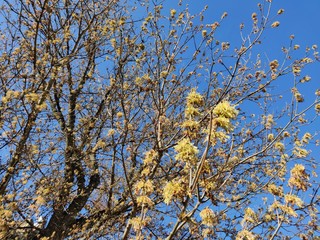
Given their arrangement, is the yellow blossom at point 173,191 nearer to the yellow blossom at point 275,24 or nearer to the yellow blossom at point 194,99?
the yellow blossom at point 194,99

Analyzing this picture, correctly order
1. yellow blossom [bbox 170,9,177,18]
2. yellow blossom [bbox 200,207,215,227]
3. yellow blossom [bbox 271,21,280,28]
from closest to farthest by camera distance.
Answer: yellow blossom [bbox 200,207,215,227] < yellow blossom [bbox 271,21,280,28] < yellow blossom [bbox 170,9,177,18]

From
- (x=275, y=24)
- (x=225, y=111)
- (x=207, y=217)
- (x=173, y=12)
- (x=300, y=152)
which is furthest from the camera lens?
(x=173, y=12)

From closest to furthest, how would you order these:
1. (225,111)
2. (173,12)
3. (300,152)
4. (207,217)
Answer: (225,111), (207,217), (300,152), (173,12)

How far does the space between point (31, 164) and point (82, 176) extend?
2.11m

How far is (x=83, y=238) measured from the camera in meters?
6.23

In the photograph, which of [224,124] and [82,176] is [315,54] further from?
[82,176]

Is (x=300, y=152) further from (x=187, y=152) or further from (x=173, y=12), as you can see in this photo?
(x=173, y=12)

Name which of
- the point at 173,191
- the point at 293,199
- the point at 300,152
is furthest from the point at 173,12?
the point at 173,191

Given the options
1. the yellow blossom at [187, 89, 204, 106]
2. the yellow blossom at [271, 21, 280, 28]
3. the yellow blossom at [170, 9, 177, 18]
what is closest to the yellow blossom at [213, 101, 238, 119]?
the yellow blossom at [187, 89, 204, 106]

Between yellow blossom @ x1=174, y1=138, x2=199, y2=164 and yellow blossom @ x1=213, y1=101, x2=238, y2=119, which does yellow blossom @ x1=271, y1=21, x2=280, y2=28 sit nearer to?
yellow blossom @ x1=213, y1=101, x2=238, y2=119

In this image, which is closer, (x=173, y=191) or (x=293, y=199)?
(x=173, y=191)

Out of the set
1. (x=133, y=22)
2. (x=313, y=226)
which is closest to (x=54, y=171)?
(x=133, y=22)

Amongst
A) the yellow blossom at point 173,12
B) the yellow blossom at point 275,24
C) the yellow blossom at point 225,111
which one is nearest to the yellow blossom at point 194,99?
the yellow blossom at point 225,111

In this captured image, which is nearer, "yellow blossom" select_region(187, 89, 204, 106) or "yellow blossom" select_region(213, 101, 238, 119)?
"yellow blossom" select_region(213, 101, 238, 119)
